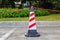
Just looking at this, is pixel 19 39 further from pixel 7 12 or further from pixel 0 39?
pixel 7 12

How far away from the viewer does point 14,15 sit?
18156mm

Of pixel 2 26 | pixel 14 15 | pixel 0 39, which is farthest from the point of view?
pixel 14 15

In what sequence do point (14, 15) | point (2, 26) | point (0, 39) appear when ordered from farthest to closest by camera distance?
point (14, 15)
point (2, 26)
point (0, 39)

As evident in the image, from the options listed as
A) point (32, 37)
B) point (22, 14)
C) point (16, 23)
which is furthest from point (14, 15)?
point (32, 37)

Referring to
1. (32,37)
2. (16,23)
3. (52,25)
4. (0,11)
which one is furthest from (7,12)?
(32,37)

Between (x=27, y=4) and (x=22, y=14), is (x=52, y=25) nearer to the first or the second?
(x=22, y=14)

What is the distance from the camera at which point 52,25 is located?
554 inches

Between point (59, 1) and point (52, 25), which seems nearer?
point (52, 25)

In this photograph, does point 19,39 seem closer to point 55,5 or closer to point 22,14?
point 22,14

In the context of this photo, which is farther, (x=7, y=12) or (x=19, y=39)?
(x=7, y=12)

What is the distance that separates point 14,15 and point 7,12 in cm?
70

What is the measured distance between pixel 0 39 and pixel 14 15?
29.7 ft

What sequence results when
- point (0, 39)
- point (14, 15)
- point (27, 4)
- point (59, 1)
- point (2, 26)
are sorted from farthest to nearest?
point (27, 4) < point (59, 1) < point (14, 15) < point (2, 26) < point (0, 39)

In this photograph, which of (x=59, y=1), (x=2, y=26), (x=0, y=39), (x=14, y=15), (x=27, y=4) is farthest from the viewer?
(x=27, y=4)
